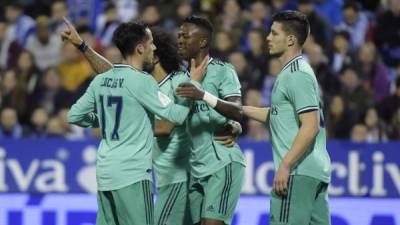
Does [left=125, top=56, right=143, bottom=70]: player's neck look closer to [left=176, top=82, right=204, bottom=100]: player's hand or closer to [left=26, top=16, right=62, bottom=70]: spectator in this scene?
[left=176, top=82, right=204, bottom=100]: player's hand

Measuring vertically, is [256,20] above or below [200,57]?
above

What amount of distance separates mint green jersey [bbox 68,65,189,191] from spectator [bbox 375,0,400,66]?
833 cm

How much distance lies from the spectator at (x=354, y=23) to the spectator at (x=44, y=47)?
3823 mm

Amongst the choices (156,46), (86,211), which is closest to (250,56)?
(86,211)

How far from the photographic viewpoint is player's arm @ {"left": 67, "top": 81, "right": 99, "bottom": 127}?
26.2 ft

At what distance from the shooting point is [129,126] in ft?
A: 25.6

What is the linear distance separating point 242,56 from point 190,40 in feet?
21.5

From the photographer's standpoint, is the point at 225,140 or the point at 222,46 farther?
the point at 222,46

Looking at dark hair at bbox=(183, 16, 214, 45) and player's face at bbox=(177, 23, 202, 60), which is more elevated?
dark hair at bbox=(183, 16, 214, 45)

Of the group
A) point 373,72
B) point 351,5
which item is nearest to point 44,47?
point 351,5

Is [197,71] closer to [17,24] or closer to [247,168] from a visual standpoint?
[247,168]

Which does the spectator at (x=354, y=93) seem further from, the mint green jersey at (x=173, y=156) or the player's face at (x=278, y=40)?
the player's face at (x=278, y=40)

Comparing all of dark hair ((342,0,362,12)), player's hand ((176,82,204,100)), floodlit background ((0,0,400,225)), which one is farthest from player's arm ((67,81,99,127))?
dark hair ((342,0,362,12))

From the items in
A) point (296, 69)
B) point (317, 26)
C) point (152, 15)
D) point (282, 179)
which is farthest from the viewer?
point (152, 15)
